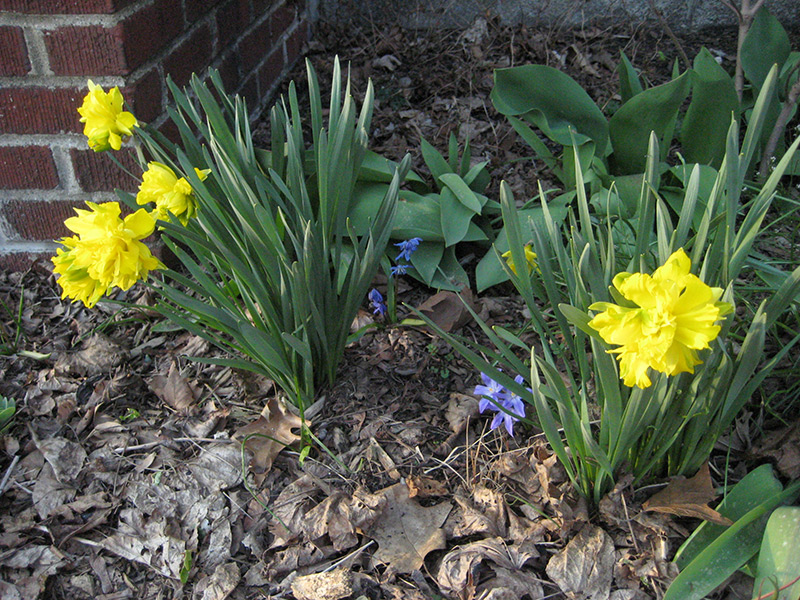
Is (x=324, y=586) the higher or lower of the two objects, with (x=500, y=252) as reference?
lower

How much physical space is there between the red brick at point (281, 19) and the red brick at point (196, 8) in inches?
18.8

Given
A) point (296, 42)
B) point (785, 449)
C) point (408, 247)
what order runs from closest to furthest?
1. point (785, 449)
2. point (408, 247)
3. point (296, 42)

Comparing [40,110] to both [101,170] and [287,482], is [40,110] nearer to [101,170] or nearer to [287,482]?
[101,170]

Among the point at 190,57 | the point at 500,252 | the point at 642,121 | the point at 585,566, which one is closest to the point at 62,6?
the point at 190,57

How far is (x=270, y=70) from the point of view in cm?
236

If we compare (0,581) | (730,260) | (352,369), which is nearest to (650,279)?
(730,260)

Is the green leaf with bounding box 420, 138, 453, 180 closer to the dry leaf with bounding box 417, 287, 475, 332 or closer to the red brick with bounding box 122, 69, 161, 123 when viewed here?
the dry leaf with bounding box 417, 287, 475, 332

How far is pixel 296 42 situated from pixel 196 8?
0.83 metres

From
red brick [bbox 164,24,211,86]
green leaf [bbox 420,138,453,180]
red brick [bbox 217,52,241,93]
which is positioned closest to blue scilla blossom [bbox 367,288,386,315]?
green leaf [bbox 420,138,453,180]

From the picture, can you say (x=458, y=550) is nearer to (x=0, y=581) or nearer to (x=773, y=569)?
(x=773, y=569)

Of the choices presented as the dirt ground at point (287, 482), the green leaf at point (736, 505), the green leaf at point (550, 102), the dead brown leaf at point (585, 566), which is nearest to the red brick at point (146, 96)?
the dirt ground at point (287, 482)

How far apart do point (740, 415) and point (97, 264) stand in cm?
126

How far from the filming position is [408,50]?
259 cm

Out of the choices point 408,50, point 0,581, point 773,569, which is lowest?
point 0,581
